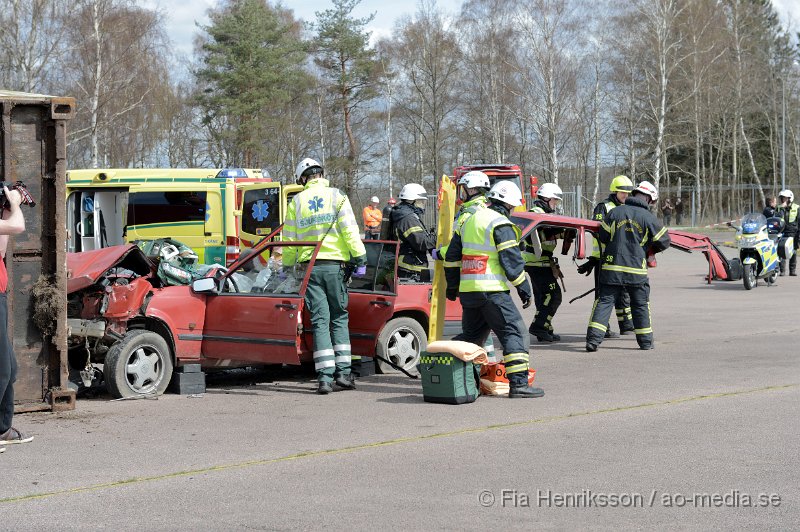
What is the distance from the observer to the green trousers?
9.27m

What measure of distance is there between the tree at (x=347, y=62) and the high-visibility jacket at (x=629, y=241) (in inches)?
1753

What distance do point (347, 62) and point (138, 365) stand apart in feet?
160

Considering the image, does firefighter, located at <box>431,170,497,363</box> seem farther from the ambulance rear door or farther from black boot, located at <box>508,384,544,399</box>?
the ambulance rear door

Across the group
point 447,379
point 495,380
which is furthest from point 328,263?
point 495,380

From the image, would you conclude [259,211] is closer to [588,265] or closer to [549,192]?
[549,192]

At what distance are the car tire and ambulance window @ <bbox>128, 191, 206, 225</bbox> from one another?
9421 millimetres

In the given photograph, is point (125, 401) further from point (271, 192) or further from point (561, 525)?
point (271, 192)

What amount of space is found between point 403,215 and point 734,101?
5167cm

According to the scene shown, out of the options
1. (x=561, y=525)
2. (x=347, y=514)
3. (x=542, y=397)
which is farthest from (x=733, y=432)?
(x=347, y=514)

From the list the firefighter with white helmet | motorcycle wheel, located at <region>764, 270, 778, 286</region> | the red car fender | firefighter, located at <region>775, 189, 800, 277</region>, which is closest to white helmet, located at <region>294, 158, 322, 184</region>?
the red car fender

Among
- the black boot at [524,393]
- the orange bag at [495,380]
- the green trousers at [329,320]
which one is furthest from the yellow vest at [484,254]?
the green trousers at [329,320]

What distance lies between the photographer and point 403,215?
37.9 feet

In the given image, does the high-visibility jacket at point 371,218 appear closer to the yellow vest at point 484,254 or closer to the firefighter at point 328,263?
the firefighter at point 328,263

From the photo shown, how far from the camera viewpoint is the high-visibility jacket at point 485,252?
8883 mm
